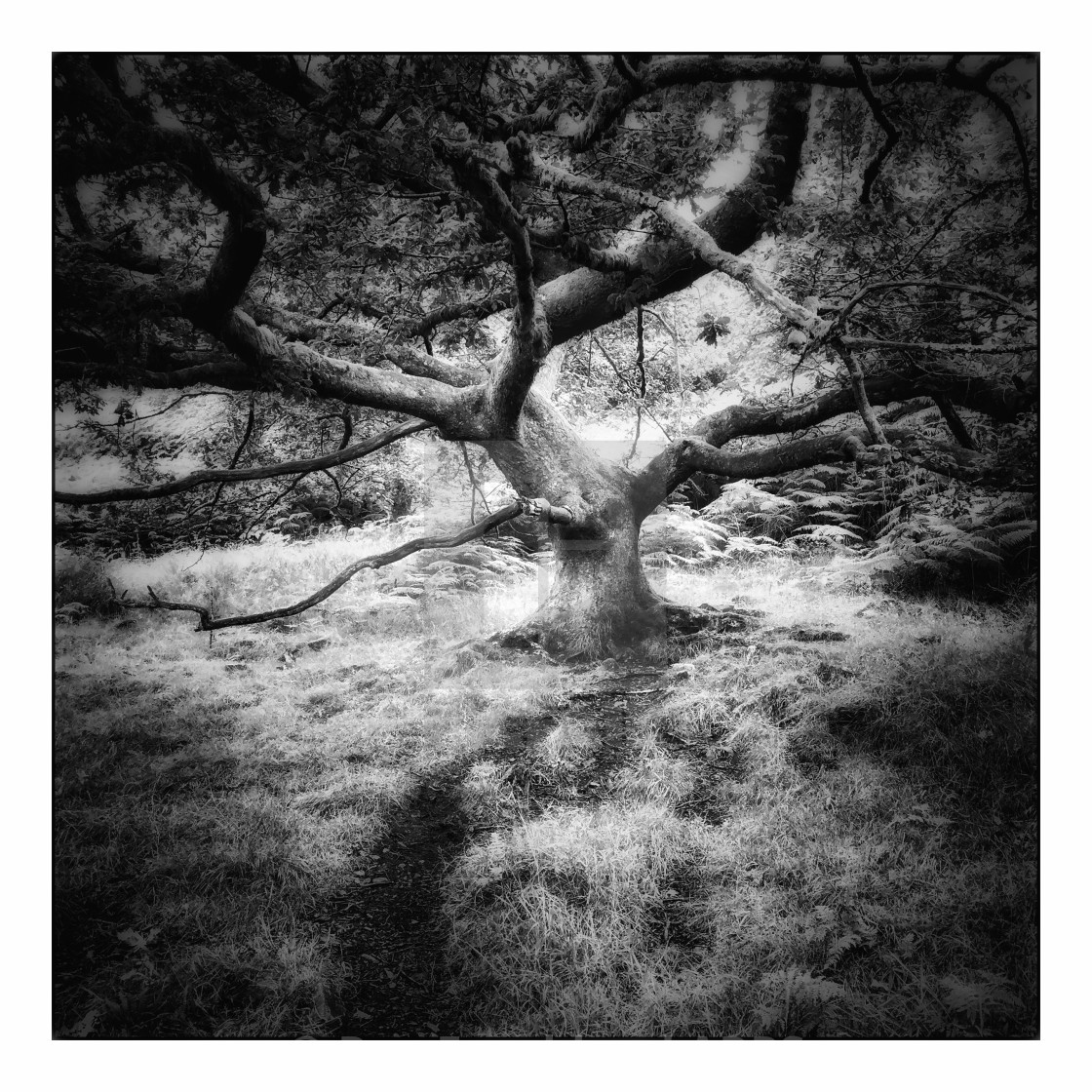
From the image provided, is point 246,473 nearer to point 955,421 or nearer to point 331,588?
point 331,588

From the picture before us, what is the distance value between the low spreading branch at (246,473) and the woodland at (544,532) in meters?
0.01

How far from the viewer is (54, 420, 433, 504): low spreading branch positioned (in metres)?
2.30

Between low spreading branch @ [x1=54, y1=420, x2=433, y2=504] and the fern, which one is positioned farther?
low spreading branch @ [x1=54, y1=420, x2=433, y2=504]

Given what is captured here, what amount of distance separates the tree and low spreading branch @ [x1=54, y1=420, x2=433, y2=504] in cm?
2

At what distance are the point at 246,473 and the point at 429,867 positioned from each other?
1565 millimetres

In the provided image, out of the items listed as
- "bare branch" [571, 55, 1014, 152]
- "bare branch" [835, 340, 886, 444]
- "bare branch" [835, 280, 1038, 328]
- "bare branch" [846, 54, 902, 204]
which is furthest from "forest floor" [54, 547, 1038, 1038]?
"bare branch" [571, 55, 1014, 152]

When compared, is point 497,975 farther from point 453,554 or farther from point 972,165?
point 972,165

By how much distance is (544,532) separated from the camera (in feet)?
7.85

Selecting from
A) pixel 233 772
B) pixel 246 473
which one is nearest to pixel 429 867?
pixel 233 772

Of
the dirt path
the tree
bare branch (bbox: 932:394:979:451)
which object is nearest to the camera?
the dirt path

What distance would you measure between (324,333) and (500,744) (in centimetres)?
166

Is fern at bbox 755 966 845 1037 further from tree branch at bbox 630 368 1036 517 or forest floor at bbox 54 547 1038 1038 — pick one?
tree branch at bbox 630 368 1036 517

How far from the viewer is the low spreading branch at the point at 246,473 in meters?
2.30

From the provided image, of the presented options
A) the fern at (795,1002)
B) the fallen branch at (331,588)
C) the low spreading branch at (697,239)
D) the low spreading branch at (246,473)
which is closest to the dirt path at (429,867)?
the fallen branch at (331,588)
